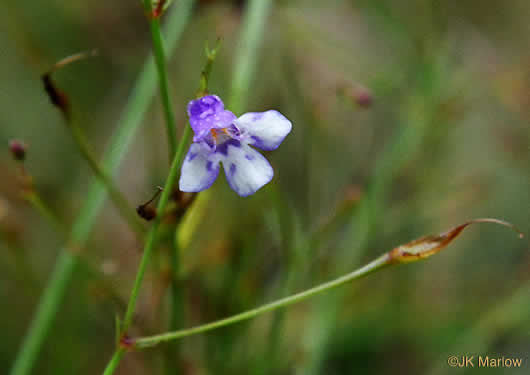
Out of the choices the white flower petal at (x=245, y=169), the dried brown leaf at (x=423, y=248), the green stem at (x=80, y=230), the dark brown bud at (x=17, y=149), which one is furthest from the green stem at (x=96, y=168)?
the dried brown leaf at (x=423, y=248)

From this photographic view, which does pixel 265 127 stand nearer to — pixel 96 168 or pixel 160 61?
pixel 160 61

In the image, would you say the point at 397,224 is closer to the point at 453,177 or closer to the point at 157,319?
the point at 453,177

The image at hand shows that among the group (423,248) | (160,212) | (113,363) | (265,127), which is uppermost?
(265,127)

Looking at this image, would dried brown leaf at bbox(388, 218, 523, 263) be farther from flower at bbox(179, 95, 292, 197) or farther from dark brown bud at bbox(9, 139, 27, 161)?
dark brown bud at bbox(9, 139, 27, 161)

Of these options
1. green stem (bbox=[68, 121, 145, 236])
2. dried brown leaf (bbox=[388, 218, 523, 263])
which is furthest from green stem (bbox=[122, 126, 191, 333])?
dried brown leaf (bbox=[388, 218, 523, 263])

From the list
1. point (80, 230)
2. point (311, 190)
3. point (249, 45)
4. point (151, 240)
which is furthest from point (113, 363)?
point (311, 190)

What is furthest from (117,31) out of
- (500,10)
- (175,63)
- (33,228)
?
(500,10)
